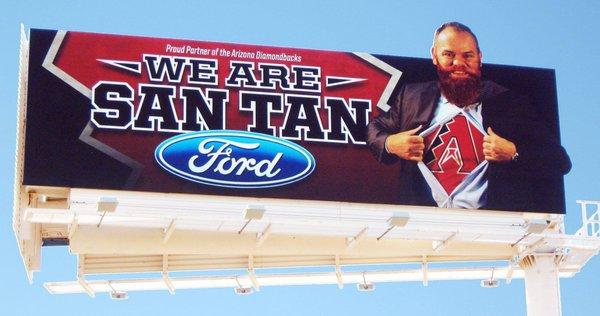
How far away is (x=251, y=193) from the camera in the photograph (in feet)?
92.6

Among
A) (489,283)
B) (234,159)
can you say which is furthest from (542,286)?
(234,159)

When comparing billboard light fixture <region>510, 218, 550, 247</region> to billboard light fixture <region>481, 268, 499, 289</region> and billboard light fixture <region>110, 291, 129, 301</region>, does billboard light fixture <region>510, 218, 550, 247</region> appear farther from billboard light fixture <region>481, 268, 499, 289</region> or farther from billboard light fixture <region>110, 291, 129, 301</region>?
billboard light fixture <region>110, 291, 129, 301</region>

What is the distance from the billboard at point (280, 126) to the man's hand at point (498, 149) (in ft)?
0.08

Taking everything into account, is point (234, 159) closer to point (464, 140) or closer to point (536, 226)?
point (464, 140)

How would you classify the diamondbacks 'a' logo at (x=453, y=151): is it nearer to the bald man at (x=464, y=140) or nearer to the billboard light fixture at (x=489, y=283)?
the bald man at (x=464, y=140)

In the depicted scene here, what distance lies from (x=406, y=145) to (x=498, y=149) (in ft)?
5.80

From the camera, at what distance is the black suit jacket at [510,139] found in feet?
95.9

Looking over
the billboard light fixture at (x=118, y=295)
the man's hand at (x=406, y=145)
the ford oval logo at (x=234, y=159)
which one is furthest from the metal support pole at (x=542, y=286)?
the billboard light fixture at (x=118, y=295)

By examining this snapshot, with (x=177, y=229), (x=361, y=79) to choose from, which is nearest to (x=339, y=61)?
(x=361, y=79)

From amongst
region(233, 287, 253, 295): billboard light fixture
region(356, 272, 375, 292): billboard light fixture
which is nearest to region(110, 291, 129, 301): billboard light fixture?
region(233, 287, 253, 295): billboard light fixture

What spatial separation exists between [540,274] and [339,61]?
536 cm

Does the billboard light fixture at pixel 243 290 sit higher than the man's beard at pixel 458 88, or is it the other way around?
the man's beard at pixel 458 88

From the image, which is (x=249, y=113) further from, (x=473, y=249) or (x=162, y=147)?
(x=473, y=249)

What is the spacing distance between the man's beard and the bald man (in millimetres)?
19
